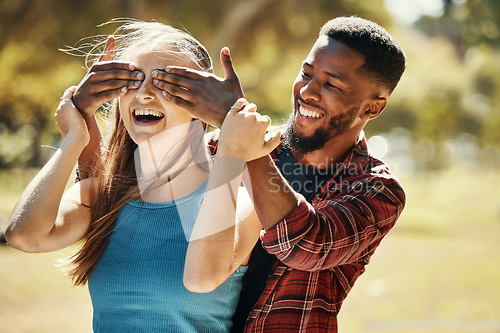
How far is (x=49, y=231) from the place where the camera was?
196 cm

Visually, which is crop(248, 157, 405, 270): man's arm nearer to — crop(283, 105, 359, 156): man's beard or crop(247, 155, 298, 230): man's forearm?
crop(247, 155, 298, 230): man's forearm

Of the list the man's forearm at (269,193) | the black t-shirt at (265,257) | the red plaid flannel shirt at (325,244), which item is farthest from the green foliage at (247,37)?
the man's forearm at (269,193)

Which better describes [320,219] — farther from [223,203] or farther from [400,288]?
[400,288]

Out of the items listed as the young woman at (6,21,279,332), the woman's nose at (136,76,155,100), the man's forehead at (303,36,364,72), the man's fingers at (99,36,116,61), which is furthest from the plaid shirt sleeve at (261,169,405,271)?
the man's fingers at (99,36,116,61)

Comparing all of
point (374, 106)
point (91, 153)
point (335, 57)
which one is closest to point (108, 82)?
point (91, 153)

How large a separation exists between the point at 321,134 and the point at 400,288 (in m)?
7.27

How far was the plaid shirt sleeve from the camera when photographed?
1956mm

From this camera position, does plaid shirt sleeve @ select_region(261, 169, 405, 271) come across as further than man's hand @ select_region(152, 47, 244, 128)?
Yes

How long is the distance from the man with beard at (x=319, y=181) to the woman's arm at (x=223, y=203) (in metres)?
0.03

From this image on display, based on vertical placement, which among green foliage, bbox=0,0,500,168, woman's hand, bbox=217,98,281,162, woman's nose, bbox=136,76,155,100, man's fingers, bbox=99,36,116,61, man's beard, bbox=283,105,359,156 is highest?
green foliage, bbox=0,0,500,168

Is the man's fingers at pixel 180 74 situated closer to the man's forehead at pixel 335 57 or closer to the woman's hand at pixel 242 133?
the woman's hand at pixel 242 133

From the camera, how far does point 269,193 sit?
6.18ft

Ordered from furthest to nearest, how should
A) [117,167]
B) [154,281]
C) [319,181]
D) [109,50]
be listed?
[319,181] < [117,167] < [109,50] < [154,281]

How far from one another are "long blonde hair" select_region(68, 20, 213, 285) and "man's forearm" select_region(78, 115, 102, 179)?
30 mm
